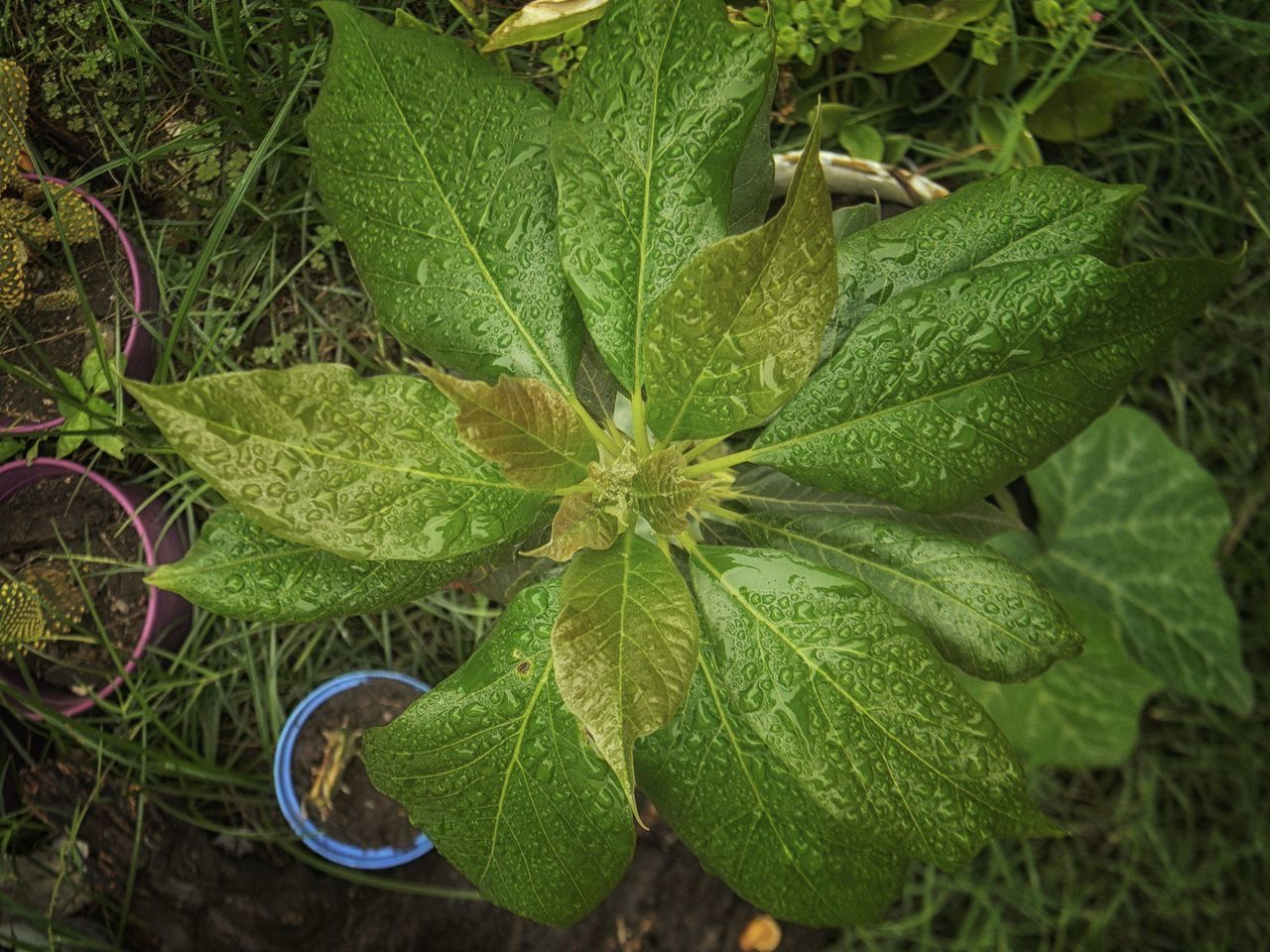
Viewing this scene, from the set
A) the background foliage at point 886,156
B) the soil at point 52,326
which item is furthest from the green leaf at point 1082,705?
the soil at point 52,326

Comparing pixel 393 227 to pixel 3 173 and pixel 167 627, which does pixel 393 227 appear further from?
pixel 167 627

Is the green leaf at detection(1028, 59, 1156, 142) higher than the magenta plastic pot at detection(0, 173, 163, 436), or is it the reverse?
the green leaf at detection(1028, 59, 1156, 142)

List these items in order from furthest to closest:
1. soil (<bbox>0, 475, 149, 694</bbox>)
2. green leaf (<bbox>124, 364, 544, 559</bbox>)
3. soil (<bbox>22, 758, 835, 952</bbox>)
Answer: soil (<bbox>22, 758, 835, 952</bbox>), soil (<bbox>0, 475, 149, 694</bbox>), green leaf (<bbox>124, 364, 544, 559</bbox>)

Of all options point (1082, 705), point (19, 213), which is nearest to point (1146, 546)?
point (1082, 705)

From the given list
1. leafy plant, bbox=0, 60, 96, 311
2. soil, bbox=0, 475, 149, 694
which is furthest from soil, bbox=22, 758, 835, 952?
leafy plant, bbox=0, 60, 96, 311

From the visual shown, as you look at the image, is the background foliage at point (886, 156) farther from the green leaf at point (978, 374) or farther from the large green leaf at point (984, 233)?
the green leaf at point (978, 374)

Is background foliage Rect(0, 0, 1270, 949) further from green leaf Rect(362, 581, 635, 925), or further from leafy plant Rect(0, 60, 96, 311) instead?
green leaf Rect(362, 581, 635, 925)

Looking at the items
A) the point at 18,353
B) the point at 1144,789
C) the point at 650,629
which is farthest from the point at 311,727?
the point at 1144,789
